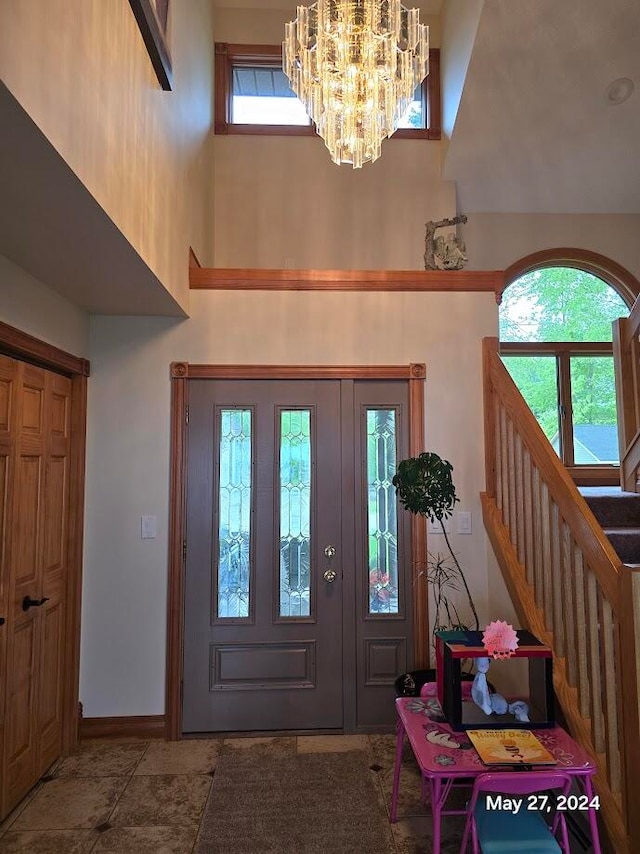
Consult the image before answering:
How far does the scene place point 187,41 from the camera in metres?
3.19

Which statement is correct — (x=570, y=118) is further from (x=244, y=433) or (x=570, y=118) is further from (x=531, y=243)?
(x=244, y=433)

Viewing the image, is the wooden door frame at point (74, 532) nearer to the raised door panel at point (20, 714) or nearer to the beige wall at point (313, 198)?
the raised door panel at point (20, 714)

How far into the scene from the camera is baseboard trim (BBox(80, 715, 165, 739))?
2.86 metres

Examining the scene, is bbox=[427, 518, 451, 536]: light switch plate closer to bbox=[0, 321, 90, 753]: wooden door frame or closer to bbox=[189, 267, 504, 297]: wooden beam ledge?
bbox=[189, 267, 504, 297]: wooden beam ledge

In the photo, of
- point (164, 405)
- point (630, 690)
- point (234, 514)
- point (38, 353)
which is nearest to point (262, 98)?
point (164, 405)

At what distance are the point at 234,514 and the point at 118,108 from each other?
6.71 ft

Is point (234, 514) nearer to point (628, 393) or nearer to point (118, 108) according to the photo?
point (118, 108)

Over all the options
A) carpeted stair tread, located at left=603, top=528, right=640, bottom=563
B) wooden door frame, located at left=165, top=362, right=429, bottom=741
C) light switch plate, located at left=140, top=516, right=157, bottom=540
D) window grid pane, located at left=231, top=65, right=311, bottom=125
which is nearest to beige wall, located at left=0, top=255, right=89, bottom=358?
wooden door frame, located at left=165, top=362, right=429, bottom=741

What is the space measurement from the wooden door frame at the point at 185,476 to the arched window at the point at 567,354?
2.12 metres

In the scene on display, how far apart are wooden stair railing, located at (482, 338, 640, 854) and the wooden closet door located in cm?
234

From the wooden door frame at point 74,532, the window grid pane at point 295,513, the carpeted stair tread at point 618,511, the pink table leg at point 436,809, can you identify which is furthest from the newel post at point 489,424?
the wooden door frame at point 74,532

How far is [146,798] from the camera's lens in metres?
2.39

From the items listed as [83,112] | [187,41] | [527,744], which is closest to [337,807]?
[527,744]

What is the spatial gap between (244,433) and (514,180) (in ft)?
11.3
